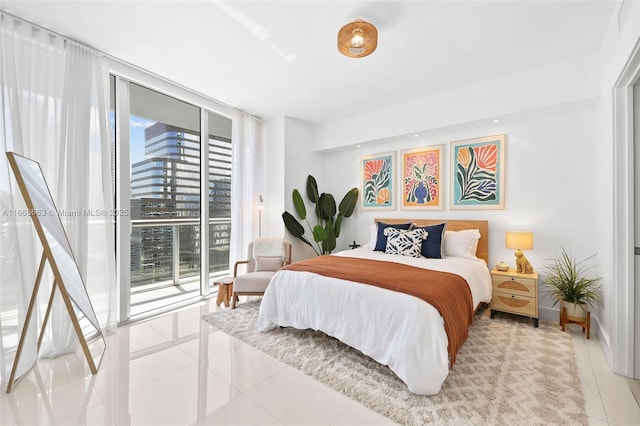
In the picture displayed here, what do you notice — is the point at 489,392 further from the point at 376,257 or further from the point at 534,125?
the point at 534,125

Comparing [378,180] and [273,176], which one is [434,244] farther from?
[273,176]

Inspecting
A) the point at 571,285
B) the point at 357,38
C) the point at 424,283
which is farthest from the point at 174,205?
the point at 571,285

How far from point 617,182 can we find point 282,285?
296 cm

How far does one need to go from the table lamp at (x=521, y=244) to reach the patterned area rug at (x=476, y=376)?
60 centimetres

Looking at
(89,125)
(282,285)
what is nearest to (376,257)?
(282,285)

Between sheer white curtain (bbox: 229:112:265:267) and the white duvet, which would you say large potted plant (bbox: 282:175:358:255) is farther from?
the white duvet

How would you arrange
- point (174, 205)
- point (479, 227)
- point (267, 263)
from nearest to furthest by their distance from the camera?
point (479, 227), point (174, 205), point (267, 263)

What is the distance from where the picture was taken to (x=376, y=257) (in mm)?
3309

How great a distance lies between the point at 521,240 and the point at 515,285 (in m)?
0.50

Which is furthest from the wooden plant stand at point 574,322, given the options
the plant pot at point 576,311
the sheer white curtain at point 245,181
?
the sheer white curtain at point 245,181

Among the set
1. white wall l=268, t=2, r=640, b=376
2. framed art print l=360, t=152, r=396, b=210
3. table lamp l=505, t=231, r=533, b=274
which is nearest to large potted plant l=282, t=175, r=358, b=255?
framed art print l=360, t=152, r=396, b=210

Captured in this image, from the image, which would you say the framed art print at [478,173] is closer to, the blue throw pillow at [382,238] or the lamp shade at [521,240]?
the lamp shade at [521,240]

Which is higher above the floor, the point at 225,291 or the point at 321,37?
the point at 321,37

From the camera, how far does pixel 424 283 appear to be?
217cm
